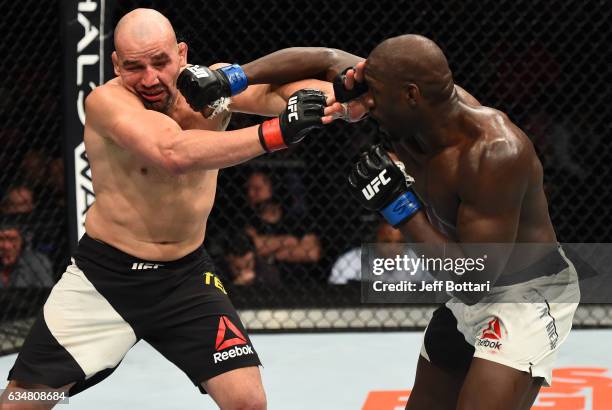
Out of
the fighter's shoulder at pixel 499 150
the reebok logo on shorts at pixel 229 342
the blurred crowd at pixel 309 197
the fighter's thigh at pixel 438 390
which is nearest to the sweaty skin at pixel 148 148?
the reebok logo on shorts at pixel 229 342

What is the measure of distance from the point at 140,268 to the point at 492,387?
0.90 meters

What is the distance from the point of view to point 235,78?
96.3 inches

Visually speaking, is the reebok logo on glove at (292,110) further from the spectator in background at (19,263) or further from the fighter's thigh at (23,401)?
the spectator in background at (19,263)

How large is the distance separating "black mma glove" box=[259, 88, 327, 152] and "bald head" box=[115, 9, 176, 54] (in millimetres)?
408

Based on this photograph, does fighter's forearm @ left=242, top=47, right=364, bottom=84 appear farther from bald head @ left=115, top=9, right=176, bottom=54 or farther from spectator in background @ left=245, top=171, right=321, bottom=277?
spectator in background @ left=245, top=171, right=321, bottom=277

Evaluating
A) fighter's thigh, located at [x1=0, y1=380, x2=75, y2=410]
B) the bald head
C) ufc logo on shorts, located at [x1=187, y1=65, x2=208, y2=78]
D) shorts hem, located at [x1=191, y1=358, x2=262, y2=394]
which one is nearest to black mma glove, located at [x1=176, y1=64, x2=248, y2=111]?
ufc logo on shorts, located at [x1=187, y1=65, x2=208, y2=78]

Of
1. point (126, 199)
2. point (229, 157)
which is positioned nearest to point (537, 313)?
point (229, 157)

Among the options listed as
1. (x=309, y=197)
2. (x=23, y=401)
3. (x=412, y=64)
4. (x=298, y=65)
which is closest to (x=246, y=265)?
(x=309, y=197)

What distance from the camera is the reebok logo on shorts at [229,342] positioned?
2367 millimetres

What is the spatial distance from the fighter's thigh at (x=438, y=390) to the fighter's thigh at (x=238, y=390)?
1.26 feet

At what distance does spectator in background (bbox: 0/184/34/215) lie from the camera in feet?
14.6

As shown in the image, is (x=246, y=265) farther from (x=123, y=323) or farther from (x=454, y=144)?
(x=454, y=144)

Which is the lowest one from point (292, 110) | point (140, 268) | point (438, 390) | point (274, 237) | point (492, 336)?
point (274, 237)

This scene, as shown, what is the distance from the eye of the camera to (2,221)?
14.5 feet
